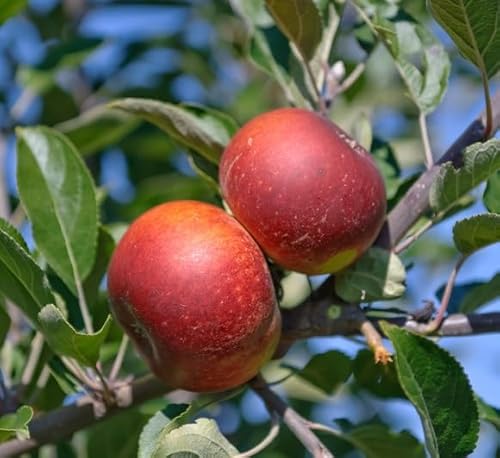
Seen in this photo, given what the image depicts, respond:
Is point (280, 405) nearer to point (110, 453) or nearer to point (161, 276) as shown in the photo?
point (161, 276)

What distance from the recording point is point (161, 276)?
3.87ft

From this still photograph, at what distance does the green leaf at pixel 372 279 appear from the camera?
4.26 ft

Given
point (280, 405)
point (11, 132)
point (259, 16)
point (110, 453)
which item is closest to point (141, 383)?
point (280, 405)

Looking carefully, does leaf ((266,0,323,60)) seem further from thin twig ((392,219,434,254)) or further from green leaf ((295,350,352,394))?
green leaf ((295,350,352,394))

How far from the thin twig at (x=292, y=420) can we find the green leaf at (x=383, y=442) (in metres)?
0.18

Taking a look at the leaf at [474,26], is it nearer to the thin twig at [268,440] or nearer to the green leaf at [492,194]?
the green leaf at [492,194]

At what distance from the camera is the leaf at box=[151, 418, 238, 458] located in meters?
1.15

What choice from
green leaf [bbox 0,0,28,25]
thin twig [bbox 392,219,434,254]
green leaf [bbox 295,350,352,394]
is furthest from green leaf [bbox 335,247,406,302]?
green leaf [bbox 0,0,28,25]

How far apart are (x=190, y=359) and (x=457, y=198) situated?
0.39 m

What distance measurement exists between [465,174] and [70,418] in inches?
22.9

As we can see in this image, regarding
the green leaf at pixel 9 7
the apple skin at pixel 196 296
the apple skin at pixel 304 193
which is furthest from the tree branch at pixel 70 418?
the green leaf at pixel 9 7

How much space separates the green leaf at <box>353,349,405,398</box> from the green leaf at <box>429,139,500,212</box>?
36 centimetres

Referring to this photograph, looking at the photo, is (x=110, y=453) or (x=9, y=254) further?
(x=110, y=453)

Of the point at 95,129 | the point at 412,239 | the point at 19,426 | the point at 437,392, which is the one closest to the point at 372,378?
the point at 412,239
